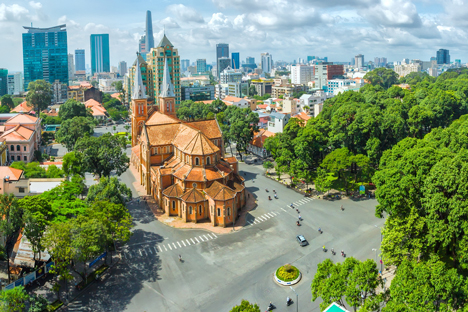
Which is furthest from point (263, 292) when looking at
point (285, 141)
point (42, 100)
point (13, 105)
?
point (13, 105)

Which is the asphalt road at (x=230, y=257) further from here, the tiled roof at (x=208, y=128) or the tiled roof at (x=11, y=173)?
the tiled roof at (x=11, y=173)

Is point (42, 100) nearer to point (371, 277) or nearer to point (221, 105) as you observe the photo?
point (221, 105)

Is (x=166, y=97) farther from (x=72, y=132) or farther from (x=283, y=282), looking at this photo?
(x=283, y=282)

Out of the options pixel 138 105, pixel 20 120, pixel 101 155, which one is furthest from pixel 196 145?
pixel 20 120

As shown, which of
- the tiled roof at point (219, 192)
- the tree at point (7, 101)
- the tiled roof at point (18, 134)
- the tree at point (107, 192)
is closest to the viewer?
the tree at point (107, 192)

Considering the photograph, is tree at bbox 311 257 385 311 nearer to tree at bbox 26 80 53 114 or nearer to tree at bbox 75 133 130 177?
tree at bbox 75 133 130 177

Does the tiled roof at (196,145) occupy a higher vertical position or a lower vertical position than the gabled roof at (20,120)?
lower

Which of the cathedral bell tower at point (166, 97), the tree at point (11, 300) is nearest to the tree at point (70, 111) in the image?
the cathedral bell tower at point (166, 97)
